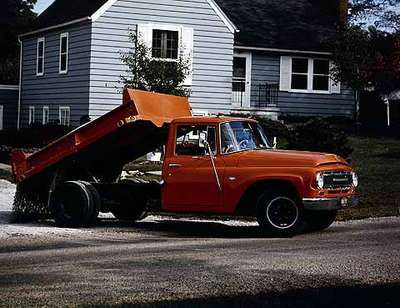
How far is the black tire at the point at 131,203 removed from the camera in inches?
583

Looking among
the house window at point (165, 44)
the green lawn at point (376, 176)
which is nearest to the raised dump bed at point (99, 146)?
the green lawn at point (376, 176)

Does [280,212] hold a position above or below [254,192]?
below

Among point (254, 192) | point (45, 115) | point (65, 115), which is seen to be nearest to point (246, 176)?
point (254, 192)

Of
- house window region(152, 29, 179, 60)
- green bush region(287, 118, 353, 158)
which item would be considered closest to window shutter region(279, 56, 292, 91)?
house window region(152, 29, 179, 60)

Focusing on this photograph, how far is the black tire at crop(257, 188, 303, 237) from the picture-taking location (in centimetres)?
1304

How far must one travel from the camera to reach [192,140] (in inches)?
545

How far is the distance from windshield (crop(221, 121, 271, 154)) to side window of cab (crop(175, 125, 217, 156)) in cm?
18

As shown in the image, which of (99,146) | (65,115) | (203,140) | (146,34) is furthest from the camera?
(65,115)

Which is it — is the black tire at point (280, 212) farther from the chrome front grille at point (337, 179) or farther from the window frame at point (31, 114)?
the window frame at point (31, 114)

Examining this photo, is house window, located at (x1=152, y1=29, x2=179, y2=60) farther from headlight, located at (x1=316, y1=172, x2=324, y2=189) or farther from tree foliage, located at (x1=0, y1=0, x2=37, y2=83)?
tree foliage, located at (x1=0, y1=0, x2=37, y2=83)

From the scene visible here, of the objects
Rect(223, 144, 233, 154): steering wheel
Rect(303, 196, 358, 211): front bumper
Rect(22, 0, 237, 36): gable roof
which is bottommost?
Rect(303, 196, 358, 211): front bumper

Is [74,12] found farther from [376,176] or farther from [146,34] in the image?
[376,176]

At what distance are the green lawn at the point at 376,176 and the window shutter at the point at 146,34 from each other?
26.9ft

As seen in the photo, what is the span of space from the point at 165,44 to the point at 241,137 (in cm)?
1734
